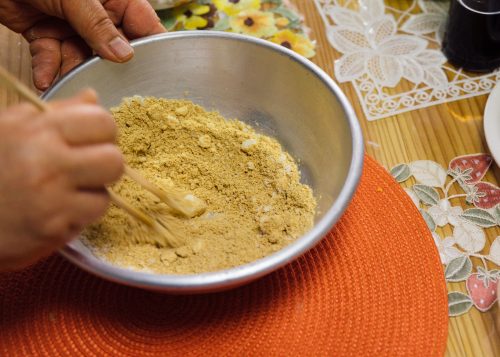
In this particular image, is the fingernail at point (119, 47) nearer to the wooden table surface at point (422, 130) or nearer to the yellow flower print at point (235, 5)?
the wooden table surface at point (422, 130)

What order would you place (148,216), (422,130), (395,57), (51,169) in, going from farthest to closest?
(395,57)
(422,130)
(148,216)
(51,169)

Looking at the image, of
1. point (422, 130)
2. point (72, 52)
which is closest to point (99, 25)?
point (72, 52)

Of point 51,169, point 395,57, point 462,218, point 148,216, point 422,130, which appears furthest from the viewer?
point 395,57

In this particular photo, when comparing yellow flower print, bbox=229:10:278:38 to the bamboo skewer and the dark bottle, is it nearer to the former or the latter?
the dark bottle

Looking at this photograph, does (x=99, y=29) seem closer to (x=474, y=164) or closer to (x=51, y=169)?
(x=51, y=169)

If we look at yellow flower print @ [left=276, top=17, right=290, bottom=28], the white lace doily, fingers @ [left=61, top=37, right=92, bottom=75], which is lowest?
the white lace doily

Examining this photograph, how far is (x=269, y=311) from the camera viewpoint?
2.17 ft

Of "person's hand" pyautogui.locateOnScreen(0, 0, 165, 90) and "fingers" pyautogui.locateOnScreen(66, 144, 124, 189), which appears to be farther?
"person's hand" pyautogui.locateOnScreen(0, 0, 165, 90)

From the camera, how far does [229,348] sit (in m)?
0.63

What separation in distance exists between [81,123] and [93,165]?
0.12 ft

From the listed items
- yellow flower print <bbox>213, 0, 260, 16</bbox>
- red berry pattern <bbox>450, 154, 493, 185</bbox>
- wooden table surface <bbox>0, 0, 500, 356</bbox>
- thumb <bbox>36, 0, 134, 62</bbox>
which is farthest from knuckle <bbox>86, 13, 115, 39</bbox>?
red berry pattern <bbox>450, 154, 493, 185</bbox>

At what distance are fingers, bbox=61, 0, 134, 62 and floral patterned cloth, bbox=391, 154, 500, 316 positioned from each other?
1.39ft

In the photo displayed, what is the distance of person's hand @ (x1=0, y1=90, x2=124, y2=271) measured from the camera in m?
0.46

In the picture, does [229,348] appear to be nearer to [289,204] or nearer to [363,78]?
[289,204]
